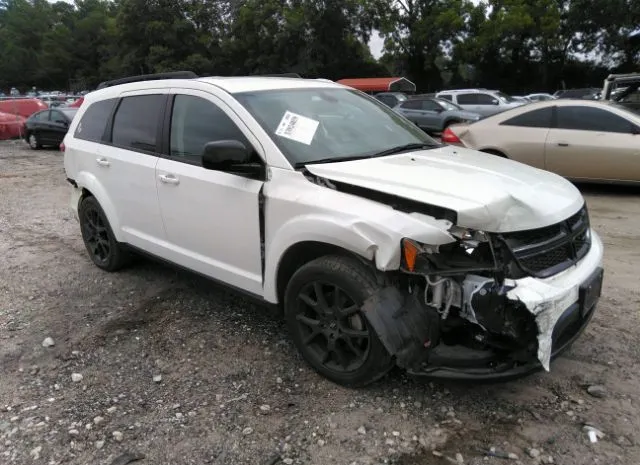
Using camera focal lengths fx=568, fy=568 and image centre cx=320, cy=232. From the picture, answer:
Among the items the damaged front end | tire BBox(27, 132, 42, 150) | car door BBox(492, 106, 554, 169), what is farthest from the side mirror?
tire BBox(27, 132, 42, 150)

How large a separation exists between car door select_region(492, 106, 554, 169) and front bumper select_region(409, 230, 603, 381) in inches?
232

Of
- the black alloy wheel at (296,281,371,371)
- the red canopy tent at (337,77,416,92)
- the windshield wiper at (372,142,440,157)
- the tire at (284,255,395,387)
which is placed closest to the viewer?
the tire at (284,255,395,387)

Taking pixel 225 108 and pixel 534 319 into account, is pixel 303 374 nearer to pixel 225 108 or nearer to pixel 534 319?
pixel 534 319

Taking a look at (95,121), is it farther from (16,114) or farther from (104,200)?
(16,114)

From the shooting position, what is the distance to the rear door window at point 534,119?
8.48 m

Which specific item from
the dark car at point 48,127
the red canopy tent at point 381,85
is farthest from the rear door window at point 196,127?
the red canopy tent at point 381,85

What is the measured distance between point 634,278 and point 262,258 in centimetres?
328

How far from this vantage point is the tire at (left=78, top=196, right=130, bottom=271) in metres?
5.11

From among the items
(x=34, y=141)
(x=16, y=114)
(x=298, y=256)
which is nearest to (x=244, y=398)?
(x=298, y=256)

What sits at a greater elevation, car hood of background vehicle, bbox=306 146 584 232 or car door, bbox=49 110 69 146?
car hood of background vehicle, bbox=306 146 584 232

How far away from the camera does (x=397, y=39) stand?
44281 millimetres

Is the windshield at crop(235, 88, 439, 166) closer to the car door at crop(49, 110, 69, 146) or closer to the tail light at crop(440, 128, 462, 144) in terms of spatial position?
the tail light at crop(440, 128, 462, 144)

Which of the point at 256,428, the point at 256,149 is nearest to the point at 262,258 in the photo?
the point at 256,149

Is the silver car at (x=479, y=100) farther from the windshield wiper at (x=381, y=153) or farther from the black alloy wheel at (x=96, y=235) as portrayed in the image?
the windshield wiper at (x=381, y=153)
